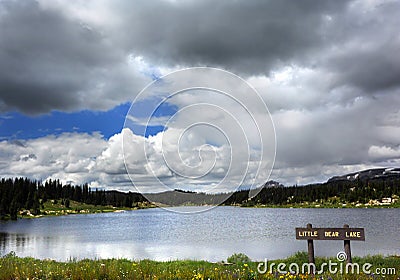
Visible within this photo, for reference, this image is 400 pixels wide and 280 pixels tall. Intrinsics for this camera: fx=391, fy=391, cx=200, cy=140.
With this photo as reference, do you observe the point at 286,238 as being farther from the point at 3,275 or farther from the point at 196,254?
the point at 3,275

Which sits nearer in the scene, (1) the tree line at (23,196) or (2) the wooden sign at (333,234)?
(2) the wooden sign at (333,234)

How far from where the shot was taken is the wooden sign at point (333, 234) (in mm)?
16750

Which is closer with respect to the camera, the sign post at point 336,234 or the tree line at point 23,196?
the sign post at point 336,234

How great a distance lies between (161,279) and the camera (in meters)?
11.2

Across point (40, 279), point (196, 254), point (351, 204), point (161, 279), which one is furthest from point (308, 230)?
point (351, 204)

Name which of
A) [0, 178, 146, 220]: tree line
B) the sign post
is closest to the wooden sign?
the sign post

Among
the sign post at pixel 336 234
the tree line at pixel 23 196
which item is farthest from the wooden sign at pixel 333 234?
the tree line at pixel 23 196

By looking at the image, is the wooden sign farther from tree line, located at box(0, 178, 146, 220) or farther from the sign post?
tree line, located at box(0, 178, 146, 220)

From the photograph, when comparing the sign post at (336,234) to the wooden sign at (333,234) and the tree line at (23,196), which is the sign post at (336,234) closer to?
the wooden sign at (333,234)

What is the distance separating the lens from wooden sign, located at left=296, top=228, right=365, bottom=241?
16.8m

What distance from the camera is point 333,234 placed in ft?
56.1

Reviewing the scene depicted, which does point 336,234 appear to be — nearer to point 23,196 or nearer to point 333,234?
point 333,234

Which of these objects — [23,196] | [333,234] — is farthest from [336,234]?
[23,196]

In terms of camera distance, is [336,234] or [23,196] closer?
[336,234]
